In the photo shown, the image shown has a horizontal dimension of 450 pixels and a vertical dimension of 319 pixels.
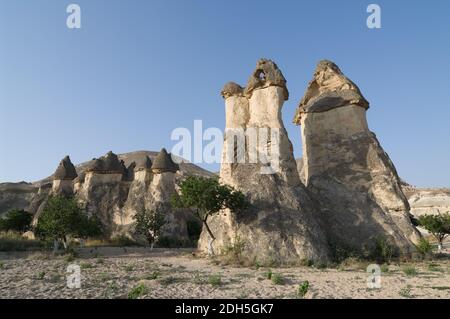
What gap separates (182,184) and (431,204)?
145 ft

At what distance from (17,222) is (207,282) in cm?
2534

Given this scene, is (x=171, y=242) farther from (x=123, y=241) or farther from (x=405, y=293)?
(x=405, y=293)

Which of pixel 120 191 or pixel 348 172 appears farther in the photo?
pixel 120 191

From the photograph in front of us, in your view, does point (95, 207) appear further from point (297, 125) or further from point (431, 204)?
point (431, 204)

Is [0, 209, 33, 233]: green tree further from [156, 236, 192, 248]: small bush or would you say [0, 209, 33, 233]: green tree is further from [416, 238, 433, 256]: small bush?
[416, 238, 433, 256]: small bush

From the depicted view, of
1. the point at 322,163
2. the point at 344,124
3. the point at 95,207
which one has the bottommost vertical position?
the point at 95,207

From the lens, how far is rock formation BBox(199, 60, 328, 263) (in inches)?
631

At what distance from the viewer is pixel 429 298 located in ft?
30.8

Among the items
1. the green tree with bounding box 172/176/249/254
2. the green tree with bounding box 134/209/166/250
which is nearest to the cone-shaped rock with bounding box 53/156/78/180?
the green tree with bounding box 134/209/166/250

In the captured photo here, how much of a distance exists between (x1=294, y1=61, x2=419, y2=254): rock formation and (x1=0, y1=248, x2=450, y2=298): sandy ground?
3330 mm

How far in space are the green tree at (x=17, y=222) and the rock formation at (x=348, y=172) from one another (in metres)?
23.2

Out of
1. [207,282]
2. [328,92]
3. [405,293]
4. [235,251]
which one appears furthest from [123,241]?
[405,293]

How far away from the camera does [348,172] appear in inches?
829
